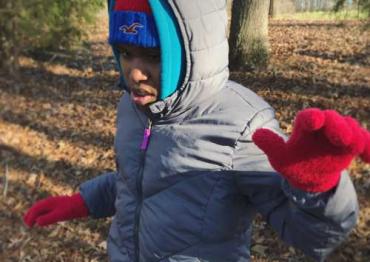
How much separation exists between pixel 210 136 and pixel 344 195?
1.91 feet

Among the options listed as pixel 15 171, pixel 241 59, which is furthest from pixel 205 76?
pixel 241 59

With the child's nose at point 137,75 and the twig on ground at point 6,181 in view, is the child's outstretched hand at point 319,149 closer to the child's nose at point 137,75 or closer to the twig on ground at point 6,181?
the child's nose at point 137,75

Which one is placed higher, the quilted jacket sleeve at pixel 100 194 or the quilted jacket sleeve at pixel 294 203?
the quilted jacket sleeve at pixel 294 203

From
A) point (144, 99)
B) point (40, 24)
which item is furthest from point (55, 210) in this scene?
point (40, 24)

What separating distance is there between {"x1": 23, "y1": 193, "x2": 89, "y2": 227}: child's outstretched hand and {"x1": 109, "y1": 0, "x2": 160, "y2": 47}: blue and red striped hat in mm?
1002

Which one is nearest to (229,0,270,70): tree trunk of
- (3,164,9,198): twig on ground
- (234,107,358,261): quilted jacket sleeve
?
(3,164,9,198): twig on ground

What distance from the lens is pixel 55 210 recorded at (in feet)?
7.63

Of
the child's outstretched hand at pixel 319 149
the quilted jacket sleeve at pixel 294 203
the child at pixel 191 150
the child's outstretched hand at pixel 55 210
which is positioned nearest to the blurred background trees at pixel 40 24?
the child's outstretched hand at pixel 55 210

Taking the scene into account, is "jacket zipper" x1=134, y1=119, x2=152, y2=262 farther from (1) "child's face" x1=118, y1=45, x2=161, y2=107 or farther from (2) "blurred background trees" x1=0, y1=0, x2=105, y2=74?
(2) "blurred background trees" x1=0, y1=0, x2=105, y2=74

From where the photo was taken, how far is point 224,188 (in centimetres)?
173

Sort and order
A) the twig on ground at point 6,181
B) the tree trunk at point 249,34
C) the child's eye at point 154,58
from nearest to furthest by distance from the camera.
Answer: the child's eye at point 154,58, the twig on ground at point 6,181, the tree trunk at point 249,34

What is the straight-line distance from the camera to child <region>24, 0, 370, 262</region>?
1603 millimetres

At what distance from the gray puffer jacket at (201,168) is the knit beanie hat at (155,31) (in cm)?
4

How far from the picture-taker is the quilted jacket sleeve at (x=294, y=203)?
129 cm
